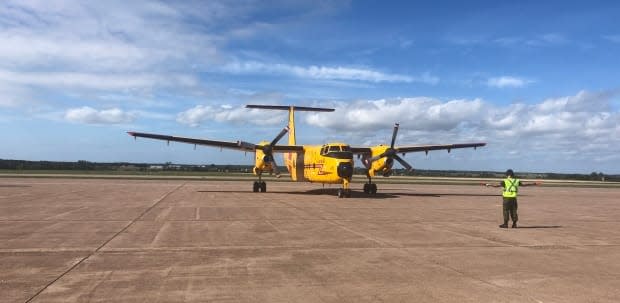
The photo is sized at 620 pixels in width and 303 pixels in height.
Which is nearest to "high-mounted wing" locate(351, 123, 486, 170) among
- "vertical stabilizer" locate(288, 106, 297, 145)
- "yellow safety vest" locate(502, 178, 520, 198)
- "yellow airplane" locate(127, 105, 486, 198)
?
"yellow airplane" locate(127, 105, 486, 198)

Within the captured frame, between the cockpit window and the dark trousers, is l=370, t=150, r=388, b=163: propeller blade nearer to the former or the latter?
the cockpit window

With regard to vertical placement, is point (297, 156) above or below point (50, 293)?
above

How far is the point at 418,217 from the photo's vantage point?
1769 cm

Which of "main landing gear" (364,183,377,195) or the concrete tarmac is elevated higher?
"main landing gear" (364,183,377,195)

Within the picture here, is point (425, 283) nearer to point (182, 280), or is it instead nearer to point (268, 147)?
point (182, 280)

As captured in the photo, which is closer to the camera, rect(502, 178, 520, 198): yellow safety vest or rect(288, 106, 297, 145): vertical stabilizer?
rect(502, 178, 520, 198): yellow safety vest

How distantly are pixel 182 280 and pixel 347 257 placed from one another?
343 centimetres

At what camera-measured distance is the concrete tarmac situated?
6727 mm

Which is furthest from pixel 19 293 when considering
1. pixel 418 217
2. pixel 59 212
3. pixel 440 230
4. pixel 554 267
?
pixel 418 217

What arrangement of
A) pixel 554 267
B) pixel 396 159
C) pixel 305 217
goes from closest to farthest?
pixel 554 267 → pixel 305 217 → pixel 396 159

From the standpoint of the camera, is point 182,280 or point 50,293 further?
point 182,280

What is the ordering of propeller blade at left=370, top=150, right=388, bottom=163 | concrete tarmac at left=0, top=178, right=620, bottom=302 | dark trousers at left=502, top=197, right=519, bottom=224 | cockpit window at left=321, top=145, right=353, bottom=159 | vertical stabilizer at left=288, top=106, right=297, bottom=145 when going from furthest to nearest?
vertical stabilizer at left=288, top=106, right=297, bottom=145 → propeller blade at left=370, top=150, right=388, bottom=163 → cockpit window at left=321, top=145, right=353, bottom=159 → dark trousers at left=502, top=197, right=519, bottom=224 → concrete tarmac at left=0, top=178, right=620, bottom=302

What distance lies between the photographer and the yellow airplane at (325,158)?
28.0 meters

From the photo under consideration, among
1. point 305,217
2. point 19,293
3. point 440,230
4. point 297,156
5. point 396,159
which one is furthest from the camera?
point 297,156
